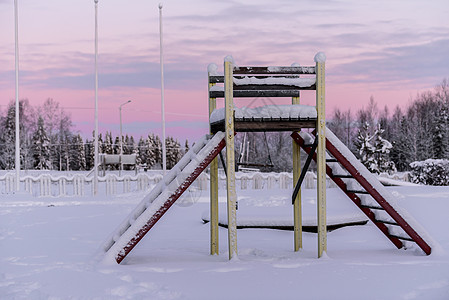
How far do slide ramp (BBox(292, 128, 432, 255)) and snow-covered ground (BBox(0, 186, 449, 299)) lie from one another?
0.30 metres

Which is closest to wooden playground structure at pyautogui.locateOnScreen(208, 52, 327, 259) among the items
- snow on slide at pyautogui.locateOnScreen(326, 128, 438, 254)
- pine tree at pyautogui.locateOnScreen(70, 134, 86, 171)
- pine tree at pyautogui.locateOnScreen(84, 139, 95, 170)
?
snow on slide at pyautogui.locateOnScreen(326, 128, 438, 254)

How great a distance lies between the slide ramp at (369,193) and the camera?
26.9ft

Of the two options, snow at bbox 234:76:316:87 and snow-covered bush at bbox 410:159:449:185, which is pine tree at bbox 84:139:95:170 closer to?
snow-covered bush at bbox 410:159:449:185

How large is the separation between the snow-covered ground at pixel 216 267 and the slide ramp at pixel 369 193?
300 mm

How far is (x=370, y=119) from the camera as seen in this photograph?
59.8m

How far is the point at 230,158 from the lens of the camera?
25.2 feet

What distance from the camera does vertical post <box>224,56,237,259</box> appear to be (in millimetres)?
7684

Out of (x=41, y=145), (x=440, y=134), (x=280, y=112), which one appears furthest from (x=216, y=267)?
(x=41, y=145)

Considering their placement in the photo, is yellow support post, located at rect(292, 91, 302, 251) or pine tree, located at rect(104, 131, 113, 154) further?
pine tree, located at rect(104, 131, 113, 154)

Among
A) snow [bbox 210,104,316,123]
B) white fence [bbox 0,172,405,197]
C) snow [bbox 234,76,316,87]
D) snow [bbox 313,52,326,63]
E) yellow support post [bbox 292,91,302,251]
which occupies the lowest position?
white fence [bbox 0,172,405,197]

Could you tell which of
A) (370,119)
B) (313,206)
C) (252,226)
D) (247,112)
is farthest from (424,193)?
(370,119)

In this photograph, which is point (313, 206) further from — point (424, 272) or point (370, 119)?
point (370, 119)

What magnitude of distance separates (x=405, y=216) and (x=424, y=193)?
1237 cm

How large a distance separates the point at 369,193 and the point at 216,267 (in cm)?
257
